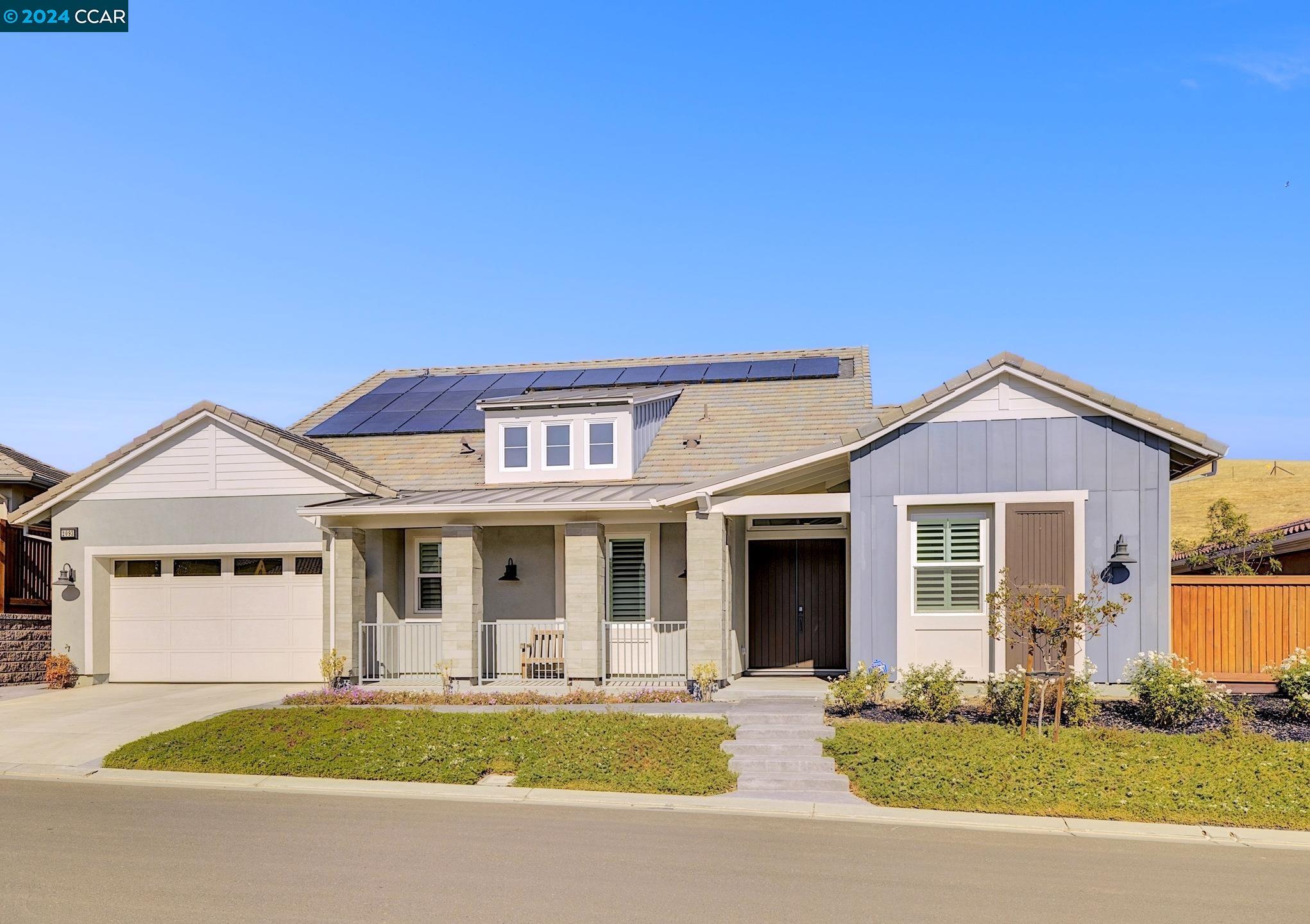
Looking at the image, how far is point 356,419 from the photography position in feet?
78.9

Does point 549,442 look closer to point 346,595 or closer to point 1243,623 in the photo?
point 346,595

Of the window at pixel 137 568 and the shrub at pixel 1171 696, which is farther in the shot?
the window at pixel 137 568

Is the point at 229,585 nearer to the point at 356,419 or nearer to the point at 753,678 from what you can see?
the point at 356,419

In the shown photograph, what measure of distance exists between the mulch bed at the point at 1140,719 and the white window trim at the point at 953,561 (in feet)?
4.42

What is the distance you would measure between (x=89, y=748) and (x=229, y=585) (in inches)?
231

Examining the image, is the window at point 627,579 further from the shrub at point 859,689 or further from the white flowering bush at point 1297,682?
the white flowering bush at point 1297,682

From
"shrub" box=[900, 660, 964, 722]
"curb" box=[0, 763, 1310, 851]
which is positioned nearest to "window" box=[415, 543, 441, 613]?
"curb" box=[0, 763, 1310, 851]

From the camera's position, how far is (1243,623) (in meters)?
15.4

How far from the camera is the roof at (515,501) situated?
56.8 feet

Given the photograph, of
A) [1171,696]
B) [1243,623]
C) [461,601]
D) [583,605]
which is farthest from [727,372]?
[1171,696]

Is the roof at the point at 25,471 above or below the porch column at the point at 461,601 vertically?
above

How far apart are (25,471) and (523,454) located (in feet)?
32.4

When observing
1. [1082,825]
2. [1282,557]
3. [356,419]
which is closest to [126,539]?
[356,419]

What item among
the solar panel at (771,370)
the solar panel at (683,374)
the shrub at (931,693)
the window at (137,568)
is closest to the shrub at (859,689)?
the shrub at (931,693)
